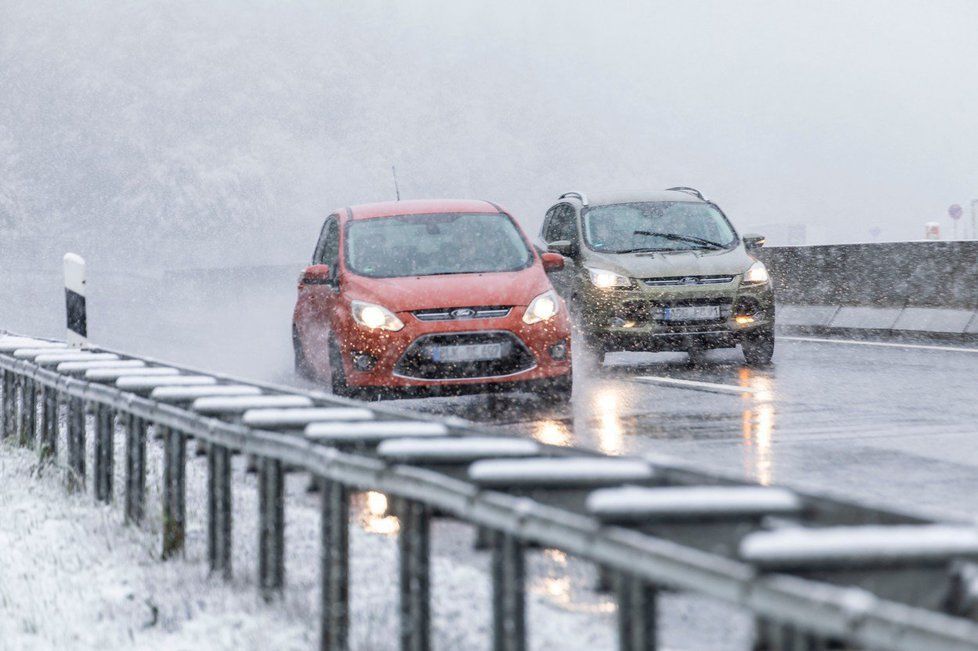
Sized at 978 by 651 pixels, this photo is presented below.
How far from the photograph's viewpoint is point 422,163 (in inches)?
4806

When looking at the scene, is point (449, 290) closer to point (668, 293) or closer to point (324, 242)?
point (324, 242)

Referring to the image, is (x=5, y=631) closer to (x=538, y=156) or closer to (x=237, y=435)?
(x=237, y=435)

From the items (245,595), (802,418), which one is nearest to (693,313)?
(802,418)

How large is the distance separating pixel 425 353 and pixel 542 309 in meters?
1.00

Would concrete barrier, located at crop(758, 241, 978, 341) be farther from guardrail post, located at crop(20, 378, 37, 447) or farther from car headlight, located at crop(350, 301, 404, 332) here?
guardrail post, located at crop(20, 378, 37, 447)

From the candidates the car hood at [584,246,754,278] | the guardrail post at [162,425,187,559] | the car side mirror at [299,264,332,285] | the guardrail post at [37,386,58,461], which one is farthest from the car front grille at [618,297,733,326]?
the guardrail post at [162,425,187,559]

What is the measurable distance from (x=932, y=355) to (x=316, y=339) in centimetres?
655

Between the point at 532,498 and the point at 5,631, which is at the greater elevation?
the point at 532,498

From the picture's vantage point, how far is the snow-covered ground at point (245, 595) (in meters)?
4.76

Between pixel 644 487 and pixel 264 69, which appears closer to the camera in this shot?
pixel 644 487

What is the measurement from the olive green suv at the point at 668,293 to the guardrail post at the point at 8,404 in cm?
697

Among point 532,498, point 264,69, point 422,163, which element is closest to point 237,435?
point 532,498

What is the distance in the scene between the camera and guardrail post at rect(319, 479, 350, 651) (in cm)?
431

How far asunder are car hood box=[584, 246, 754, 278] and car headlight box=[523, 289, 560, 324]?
3399mm
